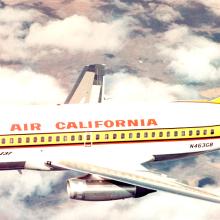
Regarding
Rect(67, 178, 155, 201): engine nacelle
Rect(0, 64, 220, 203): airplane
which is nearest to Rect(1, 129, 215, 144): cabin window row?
Rect(0, 64, 220, 203): airplane

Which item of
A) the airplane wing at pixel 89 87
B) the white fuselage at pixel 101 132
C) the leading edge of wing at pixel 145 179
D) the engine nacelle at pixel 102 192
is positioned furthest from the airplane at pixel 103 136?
the airplane wing at pixel 89 87

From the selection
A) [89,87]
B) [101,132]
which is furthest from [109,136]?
[89,87]

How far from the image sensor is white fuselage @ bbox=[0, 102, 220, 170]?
57.8 meters

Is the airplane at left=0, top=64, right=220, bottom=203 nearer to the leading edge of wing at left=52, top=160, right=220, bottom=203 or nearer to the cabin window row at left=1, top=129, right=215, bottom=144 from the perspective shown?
the cabin window row at left=1, top=129, right=215, bottom=144

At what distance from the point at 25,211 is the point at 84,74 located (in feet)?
334

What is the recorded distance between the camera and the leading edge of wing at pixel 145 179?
48094 millimetres

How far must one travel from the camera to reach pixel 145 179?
5253 centimetres

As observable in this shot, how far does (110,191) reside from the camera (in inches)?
2106

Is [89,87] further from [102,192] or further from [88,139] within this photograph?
[102,192]

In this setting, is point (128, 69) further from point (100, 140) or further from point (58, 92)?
point (100, 140)

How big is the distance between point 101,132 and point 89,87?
13474mm

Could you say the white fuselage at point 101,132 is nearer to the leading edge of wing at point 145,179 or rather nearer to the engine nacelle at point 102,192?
the leading edge of wing at point 145,179

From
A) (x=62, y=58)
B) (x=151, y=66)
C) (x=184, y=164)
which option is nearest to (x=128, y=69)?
(x=151, y=66)

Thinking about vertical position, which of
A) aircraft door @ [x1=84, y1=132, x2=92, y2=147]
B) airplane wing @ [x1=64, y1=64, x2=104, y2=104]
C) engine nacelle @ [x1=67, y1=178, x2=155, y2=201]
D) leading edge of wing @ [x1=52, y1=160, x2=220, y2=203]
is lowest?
engine nacelle @ [x1=67, y1=178, x2=155, y2=201]
